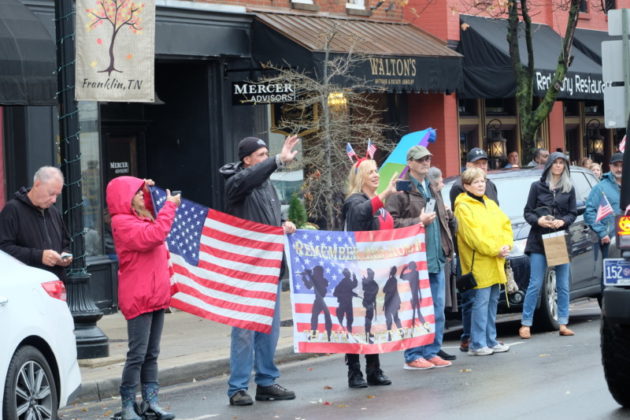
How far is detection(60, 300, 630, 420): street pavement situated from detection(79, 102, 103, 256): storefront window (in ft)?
15.5

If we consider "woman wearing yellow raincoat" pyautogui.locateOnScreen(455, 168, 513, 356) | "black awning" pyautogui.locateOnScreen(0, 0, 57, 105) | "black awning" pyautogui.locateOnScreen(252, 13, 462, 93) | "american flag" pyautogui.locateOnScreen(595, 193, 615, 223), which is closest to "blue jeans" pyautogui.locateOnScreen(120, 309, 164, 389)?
"woman wearing yellow raincoat" pyautogui.locateOnScreen(455, 168, 513, 356)

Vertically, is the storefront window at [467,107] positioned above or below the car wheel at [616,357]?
above

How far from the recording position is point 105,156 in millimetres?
18156

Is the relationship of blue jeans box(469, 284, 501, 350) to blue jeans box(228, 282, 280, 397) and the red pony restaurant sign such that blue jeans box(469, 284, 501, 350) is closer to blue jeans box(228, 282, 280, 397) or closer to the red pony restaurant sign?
blue jeans box(228, 282, 280, 397)

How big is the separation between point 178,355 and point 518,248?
3.78 m

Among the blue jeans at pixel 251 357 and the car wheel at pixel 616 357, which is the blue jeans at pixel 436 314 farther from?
the car wheel at pixel 616 357

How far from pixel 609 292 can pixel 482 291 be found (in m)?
4.02

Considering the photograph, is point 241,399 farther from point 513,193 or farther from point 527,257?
point 513,193

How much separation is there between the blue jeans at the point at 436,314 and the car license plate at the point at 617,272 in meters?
3.38

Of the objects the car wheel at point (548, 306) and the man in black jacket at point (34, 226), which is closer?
the man in black jacket at point (34, 226)

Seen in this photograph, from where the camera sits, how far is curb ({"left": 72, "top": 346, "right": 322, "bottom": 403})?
35.0ft

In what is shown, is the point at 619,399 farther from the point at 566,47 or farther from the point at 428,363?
the point at 566,47

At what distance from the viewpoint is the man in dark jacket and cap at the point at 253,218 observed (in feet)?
31.9

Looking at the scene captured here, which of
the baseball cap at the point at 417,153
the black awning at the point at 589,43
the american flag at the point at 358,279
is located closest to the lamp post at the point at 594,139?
the black awning at the point at 589,43
